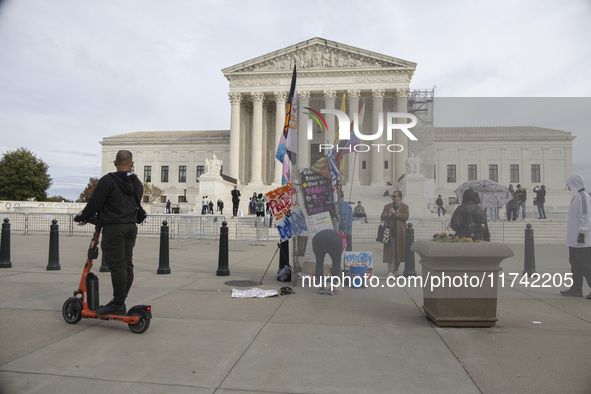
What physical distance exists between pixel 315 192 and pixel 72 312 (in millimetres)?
3931

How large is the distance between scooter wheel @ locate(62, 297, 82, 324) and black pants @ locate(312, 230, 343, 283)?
140 inches

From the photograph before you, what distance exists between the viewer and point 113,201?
470cm

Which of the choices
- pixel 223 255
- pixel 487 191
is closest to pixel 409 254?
pixel 487 191

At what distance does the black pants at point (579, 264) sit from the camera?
6.93 meters

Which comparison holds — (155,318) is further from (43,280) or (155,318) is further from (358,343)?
(43,280)

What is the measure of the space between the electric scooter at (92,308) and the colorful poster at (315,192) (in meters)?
3.14

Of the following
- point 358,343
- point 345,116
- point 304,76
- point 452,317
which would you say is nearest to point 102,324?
point 358,343

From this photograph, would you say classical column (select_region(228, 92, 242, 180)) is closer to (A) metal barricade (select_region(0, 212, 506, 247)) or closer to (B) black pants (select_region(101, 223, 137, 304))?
(A) metal barricade (select_region(0, 212, 506, 247))

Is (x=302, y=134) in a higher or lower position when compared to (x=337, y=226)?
higher

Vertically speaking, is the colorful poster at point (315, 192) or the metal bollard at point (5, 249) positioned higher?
the colorful poster at point (315, 192)

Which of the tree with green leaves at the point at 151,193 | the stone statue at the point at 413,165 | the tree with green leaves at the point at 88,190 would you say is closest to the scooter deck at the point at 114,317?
the stone statue at the point at 413,165

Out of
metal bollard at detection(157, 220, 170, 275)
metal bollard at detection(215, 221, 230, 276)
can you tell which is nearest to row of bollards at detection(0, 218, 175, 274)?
metal bollard at detection(157, 220, 170, 275)

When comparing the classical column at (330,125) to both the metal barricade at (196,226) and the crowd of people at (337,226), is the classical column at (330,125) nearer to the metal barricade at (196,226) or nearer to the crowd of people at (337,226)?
the crowd of people at (337,226)

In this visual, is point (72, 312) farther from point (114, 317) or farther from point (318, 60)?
point (318, 60)
